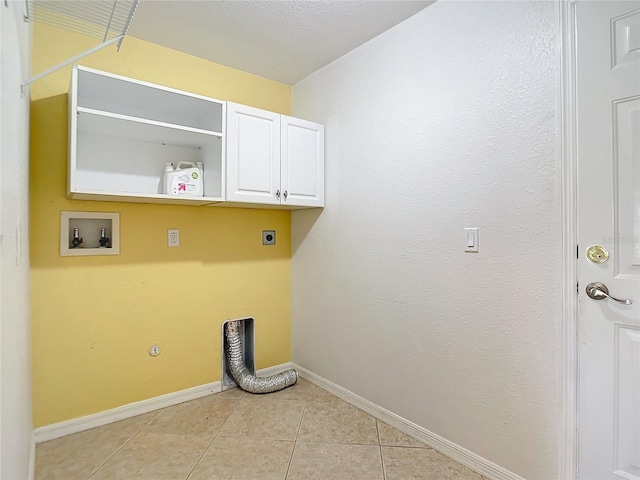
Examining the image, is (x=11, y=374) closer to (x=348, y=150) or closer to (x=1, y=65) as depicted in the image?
(x=1, y=65)

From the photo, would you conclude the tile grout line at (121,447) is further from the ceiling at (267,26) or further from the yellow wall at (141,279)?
the ceiling at (267,26)

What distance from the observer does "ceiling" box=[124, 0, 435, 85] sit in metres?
2.01

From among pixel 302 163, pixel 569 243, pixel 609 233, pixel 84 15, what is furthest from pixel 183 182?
pixel 609 233

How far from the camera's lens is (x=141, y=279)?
2377 mm

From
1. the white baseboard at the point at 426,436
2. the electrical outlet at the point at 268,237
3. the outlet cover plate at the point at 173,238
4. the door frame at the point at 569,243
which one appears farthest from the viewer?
the electrical outlet at the point at 268,237

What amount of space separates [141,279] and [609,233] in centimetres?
259

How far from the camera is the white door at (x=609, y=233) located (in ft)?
4.46

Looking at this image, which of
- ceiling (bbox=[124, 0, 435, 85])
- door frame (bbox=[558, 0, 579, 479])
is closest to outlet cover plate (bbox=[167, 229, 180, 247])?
ceiling (bbox=[124, 0, 435, 85])

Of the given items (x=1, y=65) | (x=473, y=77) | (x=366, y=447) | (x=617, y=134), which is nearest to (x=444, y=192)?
(x=473, y=77)

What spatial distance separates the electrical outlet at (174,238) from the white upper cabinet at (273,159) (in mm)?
541

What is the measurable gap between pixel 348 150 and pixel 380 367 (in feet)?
5.01

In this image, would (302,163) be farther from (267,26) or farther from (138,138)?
(138,138)

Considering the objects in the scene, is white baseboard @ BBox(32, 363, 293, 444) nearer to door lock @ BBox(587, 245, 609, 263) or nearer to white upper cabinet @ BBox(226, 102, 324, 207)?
white upper cabinet @ BBox(226, 102, 324, 207)

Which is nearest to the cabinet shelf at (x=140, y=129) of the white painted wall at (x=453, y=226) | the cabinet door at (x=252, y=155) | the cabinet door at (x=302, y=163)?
the cabinet door at (x=252, y=155)
